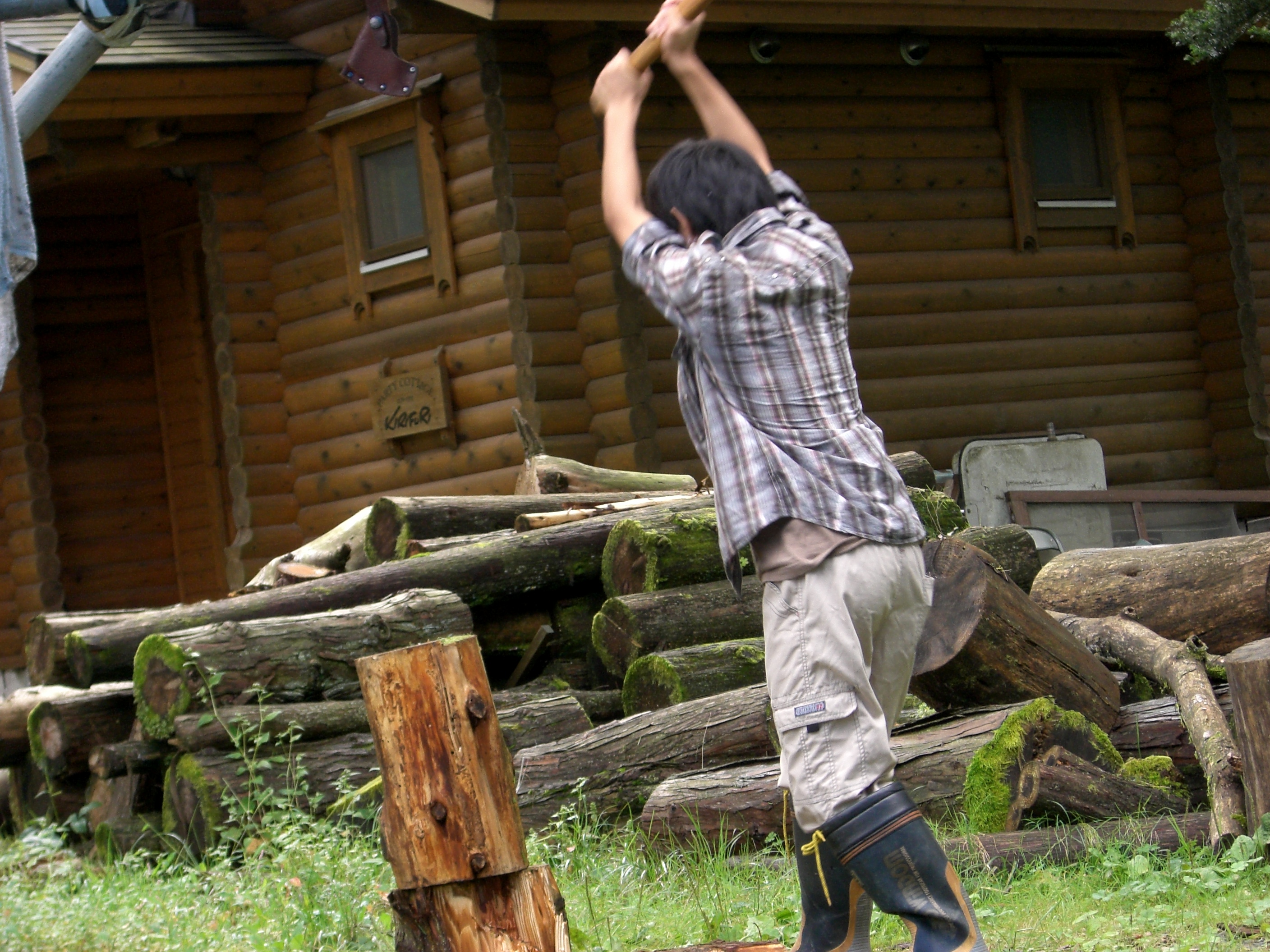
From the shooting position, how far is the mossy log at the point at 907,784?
451 centimetres

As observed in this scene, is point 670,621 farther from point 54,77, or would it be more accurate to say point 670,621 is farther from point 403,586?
point 54,77

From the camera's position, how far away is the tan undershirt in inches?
111

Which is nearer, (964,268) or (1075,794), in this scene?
(1075,794)

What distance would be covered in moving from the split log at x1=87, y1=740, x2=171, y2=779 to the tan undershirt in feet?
12.8

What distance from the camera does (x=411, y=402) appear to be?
34.1ft

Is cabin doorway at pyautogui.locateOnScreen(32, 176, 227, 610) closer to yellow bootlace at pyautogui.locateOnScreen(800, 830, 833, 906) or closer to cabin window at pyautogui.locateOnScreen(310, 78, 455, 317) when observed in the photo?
cabin window at pyautogui.locateOnScreen(310, 78, 455, 317)

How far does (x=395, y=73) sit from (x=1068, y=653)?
6.20 meters

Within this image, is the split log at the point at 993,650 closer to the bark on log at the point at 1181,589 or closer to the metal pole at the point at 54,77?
the bark on log at the point at 1181,589

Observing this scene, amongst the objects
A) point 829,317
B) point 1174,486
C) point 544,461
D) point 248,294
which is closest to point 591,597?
point 544,461

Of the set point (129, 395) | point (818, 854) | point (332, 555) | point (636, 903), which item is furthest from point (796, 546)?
point (129, 395)

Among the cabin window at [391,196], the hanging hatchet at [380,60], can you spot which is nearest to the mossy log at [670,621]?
Answer: the hanging hatchet at [380,60]

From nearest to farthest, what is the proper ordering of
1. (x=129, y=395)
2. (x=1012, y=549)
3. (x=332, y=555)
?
(x=1012, y=549)
(x=332, y=555)
(x=129, y=395)

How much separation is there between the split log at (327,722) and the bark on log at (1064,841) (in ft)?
6.31

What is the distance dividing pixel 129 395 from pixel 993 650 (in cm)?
1101
